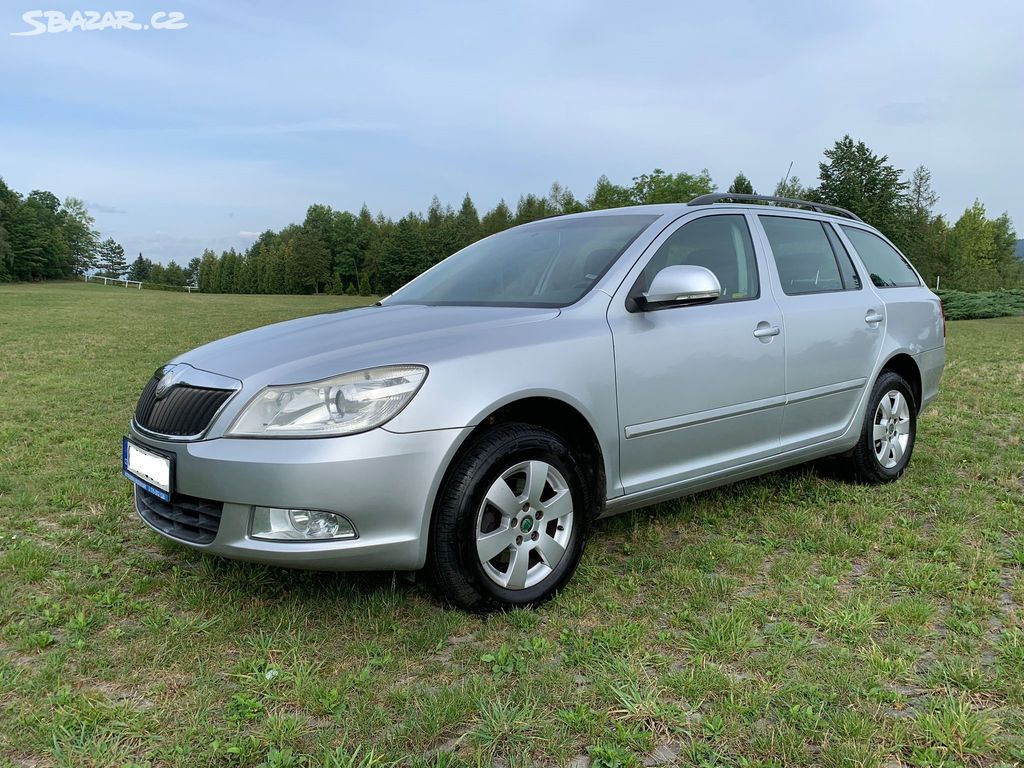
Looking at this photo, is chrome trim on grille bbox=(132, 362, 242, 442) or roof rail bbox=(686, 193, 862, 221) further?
roof rail bbox=(686, 193, 862, 221)

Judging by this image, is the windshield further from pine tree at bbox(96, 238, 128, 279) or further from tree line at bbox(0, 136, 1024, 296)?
A: pine tree at bbox(96, 238, 128, 279)

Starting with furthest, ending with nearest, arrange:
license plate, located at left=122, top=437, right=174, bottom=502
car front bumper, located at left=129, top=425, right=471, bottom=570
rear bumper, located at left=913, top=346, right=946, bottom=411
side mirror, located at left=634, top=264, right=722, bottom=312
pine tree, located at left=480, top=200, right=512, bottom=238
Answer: pine tree, located at left=480, top=200, right=512, bottom=238 → rear bumper, located at left=913, top=346, right=946, bottom=411 → side mirror, located at left=634, top=264, right=722, bottom=312 → license plate, located at left=122, top=437, right=174, bottom=502 → car front bumper, located at left=129, top=425, right=471, bottom=570

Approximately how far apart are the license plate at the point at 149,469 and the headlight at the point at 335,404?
370mm

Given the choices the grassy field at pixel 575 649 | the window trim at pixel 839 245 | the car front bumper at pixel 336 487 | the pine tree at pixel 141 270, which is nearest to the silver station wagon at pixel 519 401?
the car front bumper at pixel 336 487

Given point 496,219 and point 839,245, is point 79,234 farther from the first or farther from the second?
point 839,245

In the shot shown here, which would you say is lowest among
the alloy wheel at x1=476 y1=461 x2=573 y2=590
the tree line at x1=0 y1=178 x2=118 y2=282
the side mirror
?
the alloy wheel at x1=476 y1=461 x2=573 y2=590

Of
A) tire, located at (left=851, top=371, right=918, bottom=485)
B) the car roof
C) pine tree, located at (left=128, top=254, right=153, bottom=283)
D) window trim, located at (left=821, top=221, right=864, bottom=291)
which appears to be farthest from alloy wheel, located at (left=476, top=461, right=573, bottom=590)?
pine tree, located at (left=128, top=254, right=153, bottom=283)

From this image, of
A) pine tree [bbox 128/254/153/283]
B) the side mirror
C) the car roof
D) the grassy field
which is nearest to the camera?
the grassy field

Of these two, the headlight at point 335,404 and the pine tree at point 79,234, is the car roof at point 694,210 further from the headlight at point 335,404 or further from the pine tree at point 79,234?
the pine tree at point 79,234

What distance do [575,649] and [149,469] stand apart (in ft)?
5.72

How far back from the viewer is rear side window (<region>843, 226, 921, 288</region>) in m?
4.72

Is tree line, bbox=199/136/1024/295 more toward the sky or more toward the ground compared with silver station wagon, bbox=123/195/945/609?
more toward the sky

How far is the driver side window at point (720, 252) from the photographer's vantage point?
141 inches

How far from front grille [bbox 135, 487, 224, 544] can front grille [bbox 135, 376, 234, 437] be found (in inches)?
9.9
